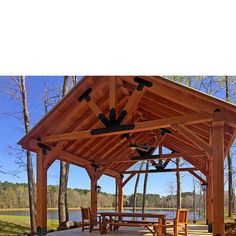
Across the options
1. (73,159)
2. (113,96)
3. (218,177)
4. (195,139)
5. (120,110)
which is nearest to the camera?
(218,177)

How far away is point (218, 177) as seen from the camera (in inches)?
152

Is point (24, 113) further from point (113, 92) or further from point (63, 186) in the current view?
point (113, 92)

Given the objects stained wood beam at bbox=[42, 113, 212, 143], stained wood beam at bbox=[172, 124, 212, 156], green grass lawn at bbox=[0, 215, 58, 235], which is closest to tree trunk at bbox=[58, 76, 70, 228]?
green grass lawn at bbox=[0, 215, 58, 235]

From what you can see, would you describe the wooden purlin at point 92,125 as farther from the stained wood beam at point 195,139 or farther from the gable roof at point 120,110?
the stained wood beam at point 195,139

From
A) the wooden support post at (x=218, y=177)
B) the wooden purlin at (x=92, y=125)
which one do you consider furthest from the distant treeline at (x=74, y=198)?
the wooden support post at (x=218, y=177)

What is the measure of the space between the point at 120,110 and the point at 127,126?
4.14 ft

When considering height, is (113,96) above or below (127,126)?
above

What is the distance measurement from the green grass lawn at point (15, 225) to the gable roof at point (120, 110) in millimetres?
3791

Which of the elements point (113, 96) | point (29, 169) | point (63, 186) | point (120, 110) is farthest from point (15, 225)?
point (113, 96)

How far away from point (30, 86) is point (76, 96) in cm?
575
